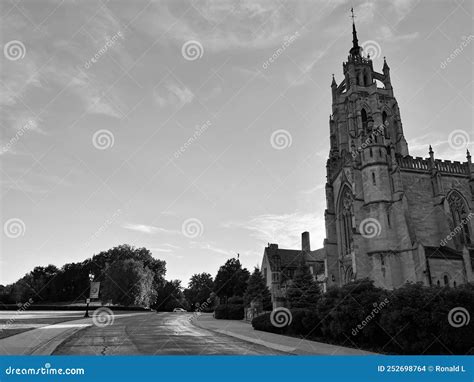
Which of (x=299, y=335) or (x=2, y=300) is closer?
(x=299, y=335)

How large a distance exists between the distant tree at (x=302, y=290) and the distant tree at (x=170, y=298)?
2563 inches

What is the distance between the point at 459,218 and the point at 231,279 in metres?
36.2

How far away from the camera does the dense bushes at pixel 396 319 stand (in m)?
11.4

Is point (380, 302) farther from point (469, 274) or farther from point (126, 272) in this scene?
point (126, 272)

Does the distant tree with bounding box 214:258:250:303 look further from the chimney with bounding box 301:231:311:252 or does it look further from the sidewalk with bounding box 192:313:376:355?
the sidewalk with bounding box 192:313:376:355

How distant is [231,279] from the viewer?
61.3 m

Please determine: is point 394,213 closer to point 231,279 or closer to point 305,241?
point 305,241

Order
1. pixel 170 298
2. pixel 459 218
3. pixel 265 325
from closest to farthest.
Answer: pixel 265 325
pixel 459 218
pixel 170 298

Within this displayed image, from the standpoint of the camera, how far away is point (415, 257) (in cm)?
3019

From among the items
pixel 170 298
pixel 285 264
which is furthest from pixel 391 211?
pixel 170 298

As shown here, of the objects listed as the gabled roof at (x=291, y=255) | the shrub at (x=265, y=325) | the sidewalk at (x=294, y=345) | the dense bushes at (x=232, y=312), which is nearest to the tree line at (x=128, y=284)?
the gabled roof at (x=291, y=255)

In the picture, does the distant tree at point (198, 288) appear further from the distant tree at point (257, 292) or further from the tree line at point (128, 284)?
the distant tree at point (257, 292)

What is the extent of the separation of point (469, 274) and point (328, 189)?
56.4ft

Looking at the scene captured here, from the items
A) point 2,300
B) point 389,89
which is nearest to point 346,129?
point 389,89
